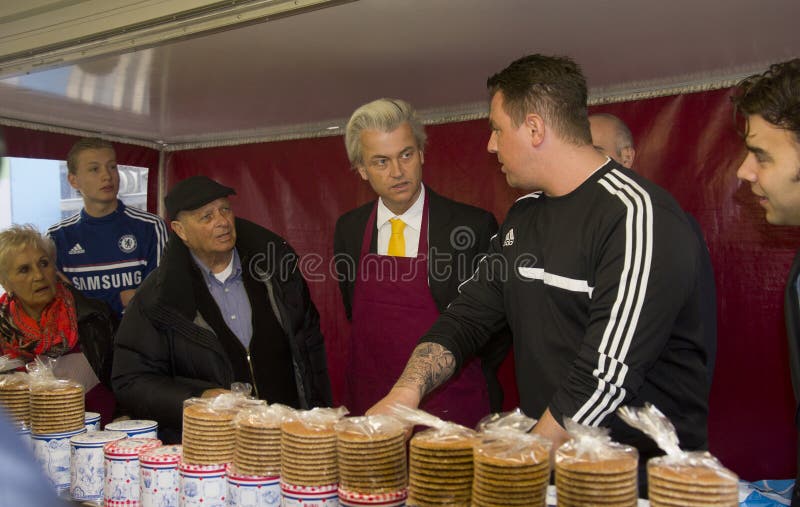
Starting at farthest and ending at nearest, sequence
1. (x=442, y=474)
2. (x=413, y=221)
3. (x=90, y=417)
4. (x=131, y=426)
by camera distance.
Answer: (x=413, y=221)
(x=90, y=417)
(x=131, y=426)
(x=442, y=474)

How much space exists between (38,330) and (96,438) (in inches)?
70.6

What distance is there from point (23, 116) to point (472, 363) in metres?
2.95

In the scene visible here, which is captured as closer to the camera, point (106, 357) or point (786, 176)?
point (786, 176)

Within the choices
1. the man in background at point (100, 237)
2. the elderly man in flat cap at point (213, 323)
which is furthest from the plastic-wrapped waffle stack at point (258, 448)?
the man in background at point (100, 237)

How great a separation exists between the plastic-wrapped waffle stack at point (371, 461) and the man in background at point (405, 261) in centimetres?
151

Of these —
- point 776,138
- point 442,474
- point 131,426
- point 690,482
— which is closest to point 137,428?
point 131,426

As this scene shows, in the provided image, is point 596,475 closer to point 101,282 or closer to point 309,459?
point 309,459

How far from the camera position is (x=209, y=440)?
5.10 feet

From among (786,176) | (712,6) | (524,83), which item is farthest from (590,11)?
(786,176)

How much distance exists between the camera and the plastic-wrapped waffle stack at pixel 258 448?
1.46 m

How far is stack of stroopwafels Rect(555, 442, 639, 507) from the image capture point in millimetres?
1147

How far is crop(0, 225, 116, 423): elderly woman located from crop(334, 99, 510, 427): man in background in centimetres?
118

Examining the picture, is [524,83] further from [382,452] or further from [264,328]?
[264,328]

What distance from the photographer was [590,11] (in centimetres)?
227
